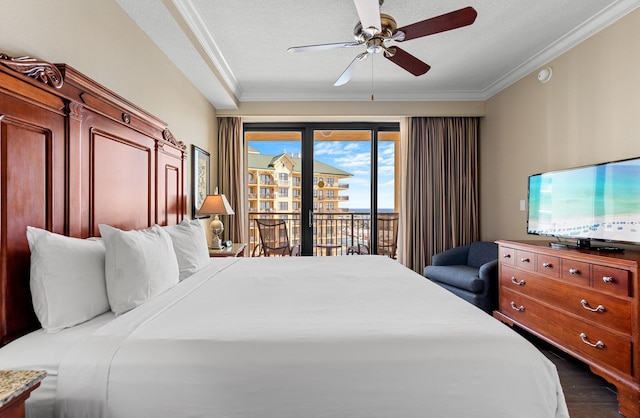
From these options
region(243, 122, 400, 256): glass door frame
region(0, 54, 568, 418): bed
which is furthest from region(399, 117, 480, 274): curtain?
region(0, 54, 568, 418): bed

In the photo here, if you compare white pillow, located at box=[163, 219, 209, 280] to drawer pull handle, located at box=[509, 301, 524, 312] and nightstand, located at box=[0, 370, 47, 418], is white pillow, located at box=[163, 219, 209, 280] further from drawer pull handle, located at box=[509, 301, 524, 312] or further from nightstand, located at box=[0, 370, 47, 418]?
drawer pull handle, located at box=[509, 301, 524, 312]

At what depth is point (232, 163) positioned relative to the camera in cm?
452

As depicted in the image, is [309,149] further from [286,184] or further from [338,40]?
[338,40]

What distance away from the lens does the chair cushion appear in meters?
3.22

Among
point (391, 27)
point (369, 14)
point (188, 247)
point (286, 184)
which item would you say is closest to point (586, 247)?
point (391, 27)

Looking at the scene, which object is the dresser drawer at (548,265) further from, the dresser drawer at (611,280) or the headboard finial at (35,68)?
the headboard finial at (35,68)

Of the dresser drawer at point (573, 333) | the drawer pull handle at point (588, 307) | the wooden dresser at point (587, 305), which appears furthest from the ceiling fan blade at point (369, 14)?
the dresser drawer at point (573, 333)

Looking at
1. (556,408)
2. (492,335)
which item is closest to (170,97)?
(492,335)

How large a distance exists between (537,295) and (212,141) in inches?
155

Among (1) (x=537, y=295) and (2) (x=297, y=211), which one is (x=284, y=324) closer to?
(1) (x=537, y=295)

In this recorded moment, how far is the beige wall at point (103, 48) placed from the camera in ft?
4.61

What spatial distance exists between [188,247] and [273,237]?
285cm

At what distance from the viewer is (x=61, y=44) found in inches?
63.7

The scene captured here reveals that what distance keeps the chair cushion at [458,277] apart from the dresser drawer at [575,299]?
12.1 inches
